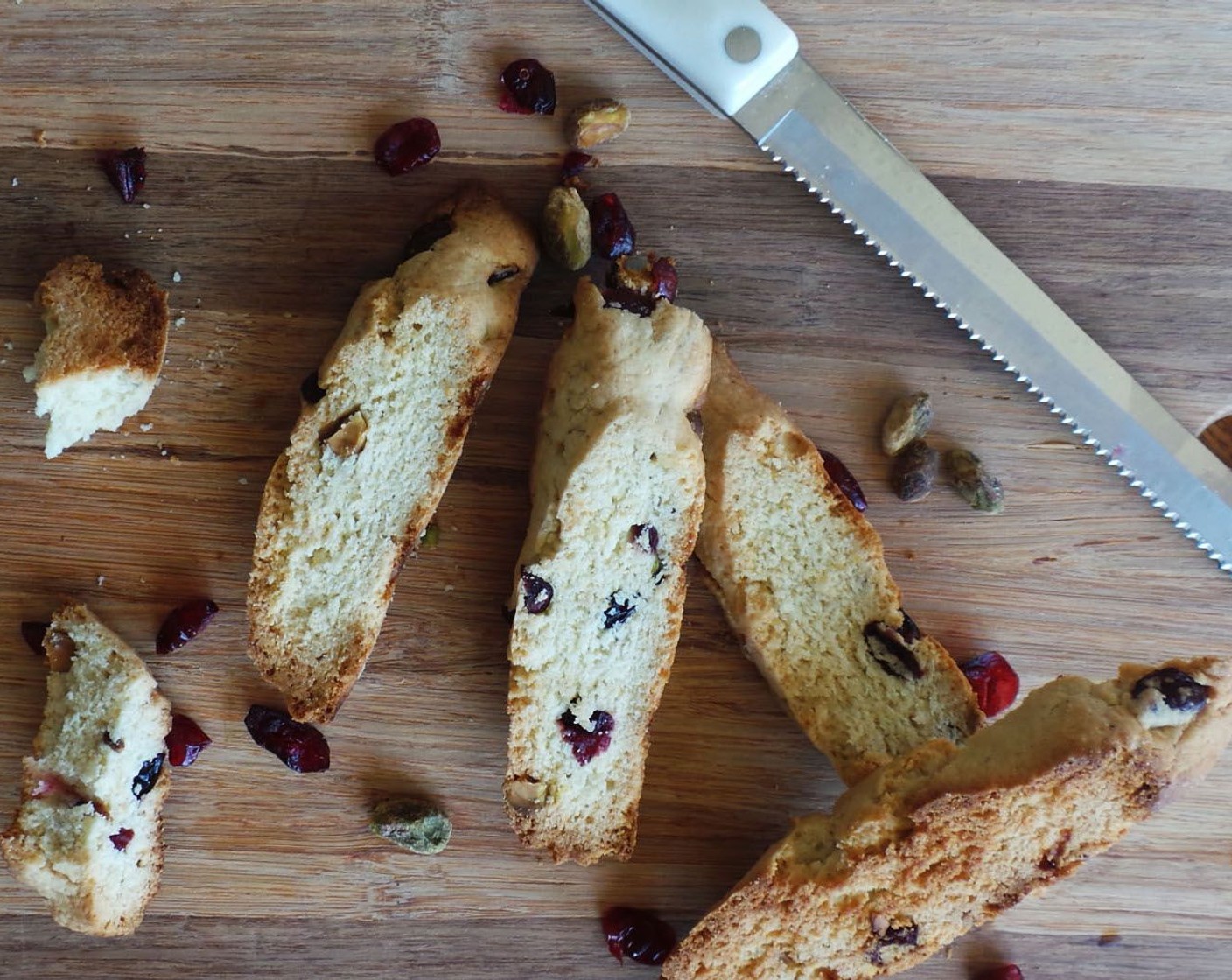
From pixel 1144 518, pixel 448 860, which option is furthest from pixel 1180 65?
pixel 448 860

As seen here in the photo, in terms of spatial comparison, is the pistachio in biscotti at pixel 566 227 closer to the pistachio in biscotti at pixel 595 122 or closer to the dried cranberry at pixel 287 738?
the pistachio in biscotti at pixel 595 122

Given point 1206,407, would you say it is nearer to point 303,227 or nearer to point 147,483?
point 303,227

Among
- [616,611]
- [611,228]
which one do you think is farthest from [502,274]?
[616,611]

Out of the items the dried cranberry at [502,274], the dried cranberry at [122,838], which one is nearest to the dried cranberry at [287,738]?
the dried cranberry at [122,838]

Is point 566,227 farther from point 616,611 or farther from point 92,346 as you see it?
point 92,346

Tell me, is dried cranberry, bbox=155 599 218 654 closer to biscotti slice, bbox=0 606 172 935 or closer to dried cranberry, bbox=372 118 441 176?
biscotti slice, bbox=0 606 172 935

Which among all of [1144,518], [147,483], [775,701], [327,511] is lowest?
[147,483]

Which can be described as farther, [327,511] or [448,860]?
[448,860]
